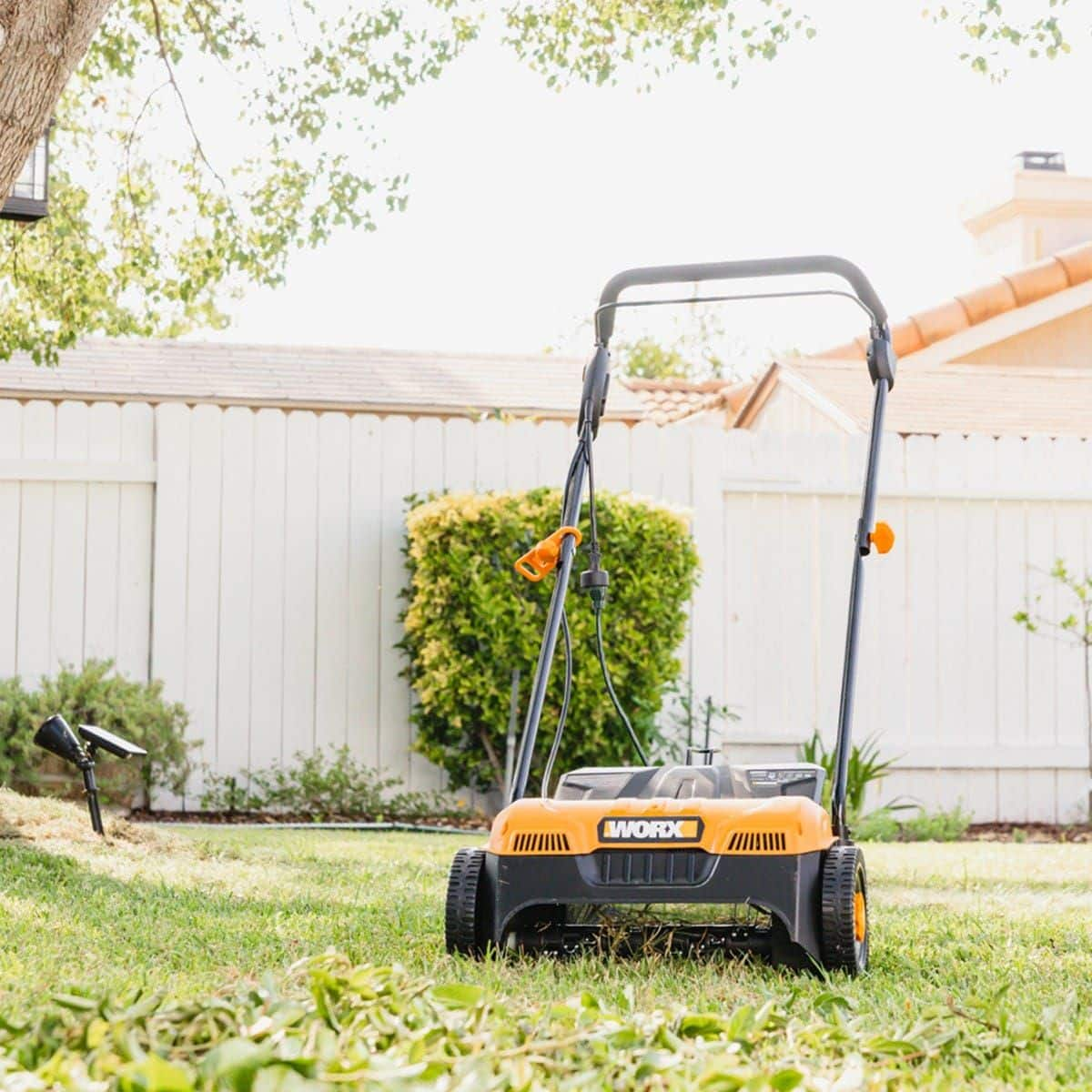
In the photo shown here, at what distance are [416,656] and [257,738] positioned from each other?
0.87 meters

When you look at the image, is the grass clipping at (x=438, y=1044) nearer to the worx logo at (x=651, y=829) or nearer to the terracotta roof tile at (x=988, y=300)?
the worx logo at (x=651, y=829)

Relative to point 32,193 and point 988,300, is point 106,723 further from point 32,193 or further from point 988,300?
point 988,300

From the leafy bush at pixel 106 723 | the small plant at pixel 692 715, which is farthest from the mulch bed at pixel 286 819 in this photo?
the small plant at pixel 692 715

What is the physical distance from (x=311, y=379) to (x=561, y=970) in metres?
10.2

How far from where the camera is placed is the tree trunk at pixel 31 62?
4.37 metres

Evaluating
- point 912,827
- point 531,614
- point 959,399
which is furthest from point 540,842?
point 959,399

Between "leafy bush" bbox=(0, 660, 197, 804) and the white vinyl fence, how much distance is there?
27 centimetres

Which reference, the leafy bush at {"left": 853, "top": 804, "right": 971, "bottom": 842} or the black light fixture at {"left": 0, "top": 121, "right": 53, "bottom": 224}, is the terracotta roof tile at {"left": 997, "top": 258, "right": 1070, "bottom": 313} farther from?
the black light fixture at {"left": 0, "top": 121, "right": 53, "bottom": 224}

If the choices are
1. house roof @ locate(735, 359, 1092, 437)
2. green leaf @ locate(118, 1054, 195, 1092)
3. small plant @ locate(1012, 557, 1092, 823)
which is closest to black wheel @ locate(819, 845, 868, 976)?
green leaf @ locate(118, 1054, 195, 1092)

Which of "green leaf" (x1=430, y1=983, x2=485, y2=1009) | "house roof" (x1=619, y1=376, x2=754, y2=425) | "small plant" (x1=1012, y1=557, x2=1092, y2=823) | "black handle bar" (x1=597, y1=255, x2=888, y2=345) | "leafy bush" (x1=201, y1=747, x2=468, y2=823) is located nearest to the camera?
"green leaf" (x1=430, y1=983, x2=485, y2=1009)

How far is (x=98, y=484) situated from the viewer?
7840 mm

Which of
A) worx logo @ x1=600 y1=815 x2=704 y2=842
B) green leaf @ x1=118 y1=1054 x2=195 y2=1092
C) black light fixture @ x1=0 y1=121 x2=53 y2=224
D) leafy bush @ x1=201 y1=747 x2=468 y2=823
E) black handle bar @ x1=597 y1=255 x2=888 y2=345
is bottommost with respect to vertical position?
leafy bush @ x1=201 y1=747 x2=468 y2=823

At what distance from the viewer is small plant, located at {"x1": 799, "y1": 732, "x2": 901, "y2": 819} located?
7.75m

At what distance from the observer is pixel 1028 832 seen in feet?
26.6
